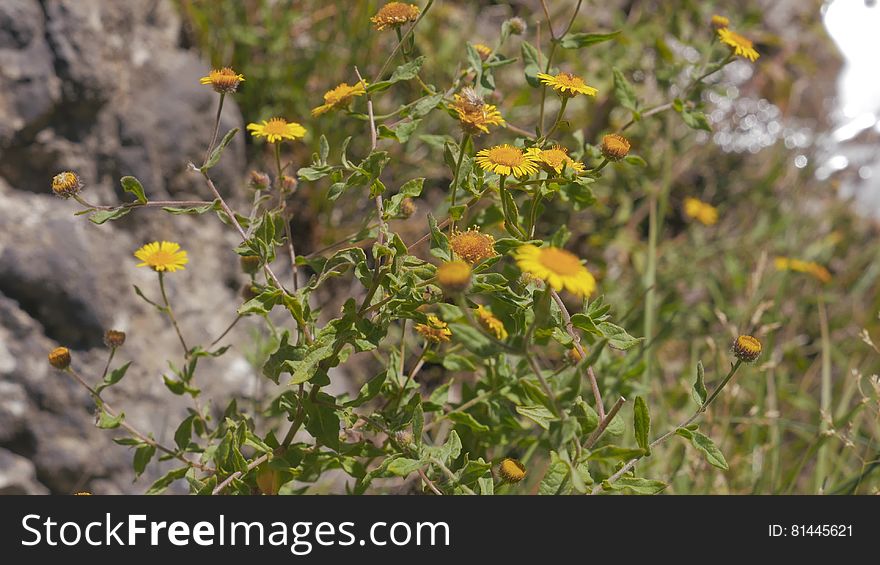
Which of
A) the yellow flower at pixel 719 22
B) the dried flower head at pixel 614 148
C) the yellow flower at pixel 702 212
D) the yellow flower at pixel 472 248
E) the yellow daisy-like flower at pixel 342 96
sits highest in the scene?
the yellow flower at pixel 702 212

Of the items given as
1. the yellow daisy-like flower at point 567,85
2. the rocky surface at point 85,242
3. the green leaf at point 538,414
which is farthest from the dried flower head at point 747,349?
the rocky surface at point 85,242

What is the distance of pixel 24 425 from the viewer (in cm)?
171

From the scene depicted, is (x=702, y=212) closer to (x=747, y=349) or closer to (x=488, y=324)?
(x=747, y=349)

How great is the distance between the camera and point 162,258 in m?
1.17

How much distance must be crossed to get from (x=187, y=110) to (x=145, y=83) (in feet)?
0.43

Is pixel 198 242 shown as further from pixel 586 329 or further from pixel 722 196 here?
pixel 722 196

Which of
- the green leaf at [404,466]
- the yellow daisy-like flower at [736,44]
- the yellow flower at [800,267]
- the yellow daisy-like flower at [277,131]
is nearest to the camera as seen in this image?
the green leaf at [404,466]

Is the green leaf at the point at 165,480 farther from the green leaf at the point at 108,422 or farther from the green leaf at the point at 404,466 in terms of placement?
the green leaf at the point at 404,466

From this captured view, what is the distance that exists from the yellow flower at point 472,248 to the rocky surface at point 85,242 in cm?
109

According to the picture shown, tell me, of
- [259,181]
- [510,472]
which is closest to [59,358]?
[259,181]

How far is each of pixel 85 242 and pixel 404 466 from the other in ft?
3.68

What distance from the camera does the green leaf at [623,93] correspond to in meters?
1.38

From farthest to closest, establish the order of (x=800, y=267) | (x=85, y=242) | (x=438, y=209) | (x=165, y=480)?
(x=800, y=267) < (x=438, y=209) < (x=85, y=242) < (x=165, y=480)
